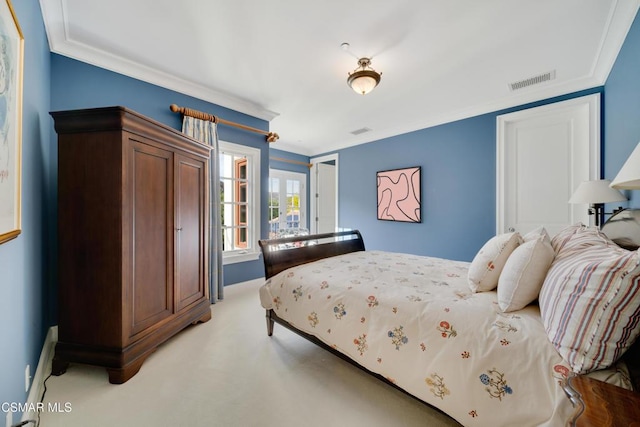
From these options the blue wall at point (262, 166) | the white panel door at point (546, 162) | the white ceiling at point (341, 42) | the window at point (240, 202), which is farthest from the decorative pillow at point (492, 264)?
the window at point (240, 202)

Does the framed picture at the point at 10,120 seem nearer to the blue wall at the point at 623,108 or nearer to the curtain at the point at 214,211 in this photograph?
the curtain at the point at 214,211

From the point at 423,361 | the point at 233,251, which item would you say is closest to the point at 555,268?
the point at 423,361

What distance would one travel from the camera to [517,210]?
3146 millimetres

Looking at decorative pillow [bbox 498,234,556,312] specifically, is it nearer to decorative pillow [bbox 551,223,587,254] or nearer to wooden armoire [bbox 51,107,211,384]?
decorative pillow [bbox 551,223,587,254]

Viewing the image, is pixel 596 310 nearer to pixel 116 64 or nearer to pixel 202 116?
pixel 202 116

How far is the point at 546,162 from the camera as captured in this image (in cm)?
295

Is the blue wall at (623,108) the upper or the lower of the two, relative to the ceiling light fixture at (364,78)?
lower

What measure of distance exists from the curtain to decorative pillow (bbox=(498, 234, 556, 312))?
2836 mm

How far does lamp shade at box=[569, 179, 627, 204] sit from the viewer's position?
195 cm

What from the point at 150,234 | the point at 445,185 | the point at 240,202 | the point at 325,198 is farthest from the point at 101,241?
the point at 325,198

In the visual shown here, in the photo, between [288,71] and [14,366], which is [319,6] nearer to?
[288,71]

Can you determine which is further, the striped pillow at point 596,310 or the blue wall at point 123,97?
the blue wall at point 123,97

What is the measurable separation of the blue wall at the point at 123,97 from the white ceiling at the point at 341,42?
0.09 meters

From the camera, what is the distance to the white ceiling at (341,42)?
1756 millimetres
